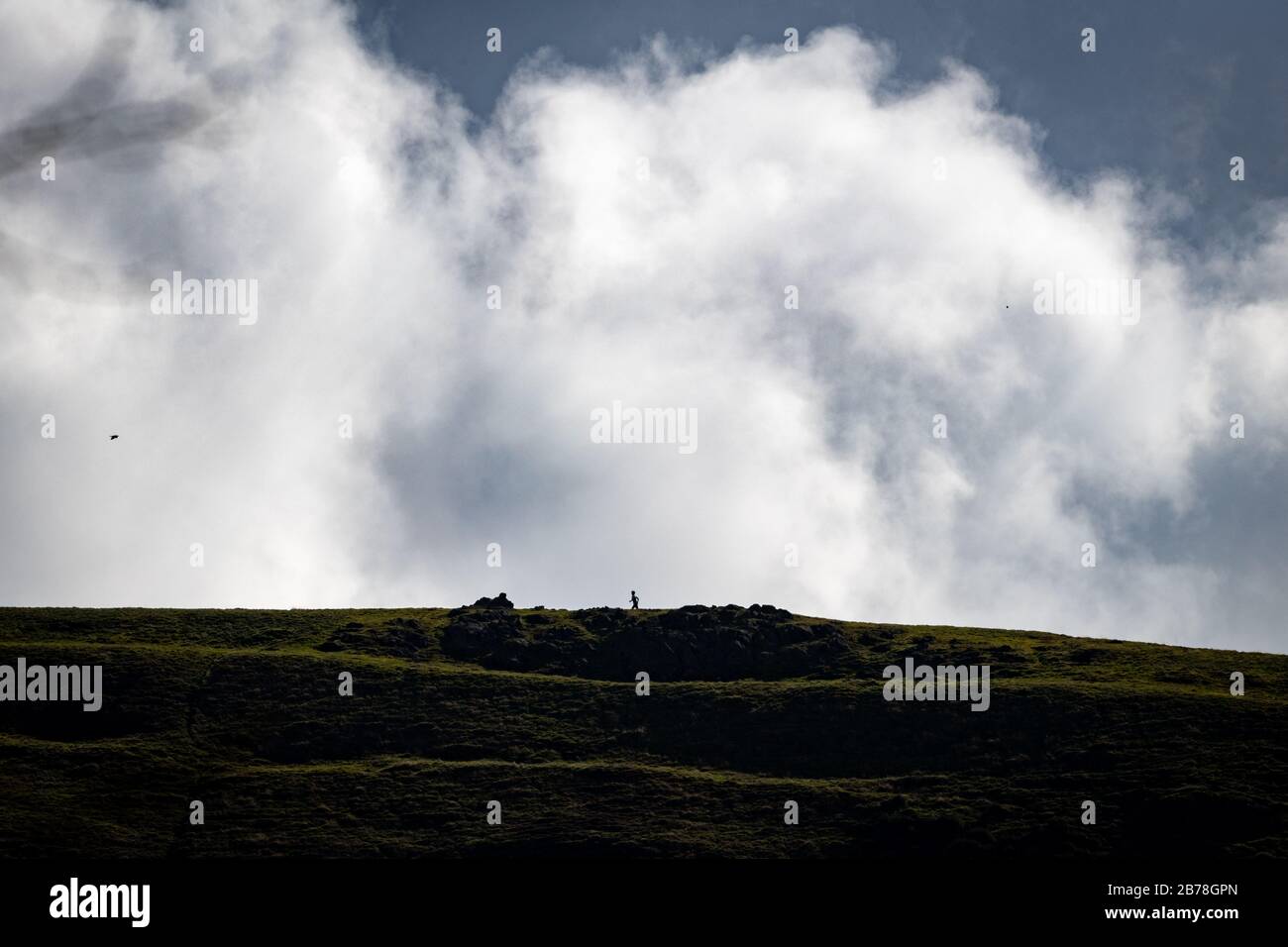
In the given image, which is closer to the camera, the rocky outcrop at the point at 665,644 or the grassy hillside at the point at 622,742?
the grassy hillside at the point at 622,742

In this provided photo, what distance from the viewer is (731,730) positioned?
10869 cm

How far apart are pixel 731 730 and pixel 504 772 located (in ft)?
64.3

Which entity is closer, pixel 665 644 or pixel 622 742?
pixel 622 742

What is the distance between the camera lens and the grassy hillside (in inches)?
3435

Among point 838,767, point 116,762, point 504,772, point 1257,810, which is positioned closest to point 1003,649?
point 838,767

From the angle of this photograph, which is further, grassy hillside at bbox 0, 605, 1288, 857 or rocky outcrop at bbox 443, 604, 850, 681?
rocky outcrop at bbox 443, 604, 850, 681

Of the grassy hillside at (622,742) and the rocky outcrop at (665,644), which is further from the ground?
the rocky outcrop at (665,644)

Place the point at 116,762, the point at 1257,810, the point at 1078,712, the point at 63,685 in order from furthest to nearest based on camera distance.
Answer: the point at 63,685 → the point at 1078,712 → the point at 116,762 → the point at 1257,810

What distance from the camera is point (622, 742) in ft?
354

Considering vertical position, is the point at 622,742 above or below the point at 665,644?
below

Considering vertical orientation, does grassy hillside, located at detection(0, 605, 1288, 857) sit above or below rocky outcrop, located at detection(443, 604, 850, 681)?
Answer: below

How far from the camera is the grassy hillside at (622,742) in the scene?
286 ft
